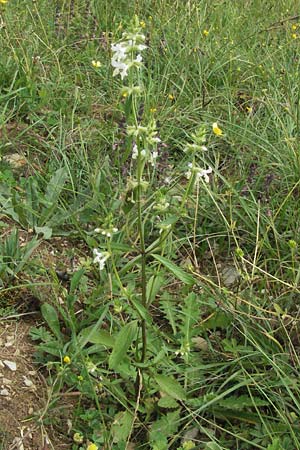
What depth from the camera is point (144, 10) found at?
3381 mm

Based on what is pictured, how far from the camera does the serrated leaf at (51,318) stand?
5.81ft

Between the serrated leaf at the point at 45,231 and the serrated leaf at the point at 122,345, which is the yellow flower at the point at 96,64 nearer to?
the serrated leaf at the point at 45,231

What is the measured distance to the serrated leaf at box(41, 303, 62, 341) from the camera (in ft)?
5.81

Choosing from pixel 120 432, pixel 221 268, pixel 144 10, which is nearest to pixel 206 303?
pixel 221 268

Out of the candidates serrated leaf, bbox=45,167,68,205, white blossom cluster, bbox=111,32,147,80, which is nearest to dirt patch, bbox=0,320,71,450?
serrated leaf, bbox=45,167,68,205

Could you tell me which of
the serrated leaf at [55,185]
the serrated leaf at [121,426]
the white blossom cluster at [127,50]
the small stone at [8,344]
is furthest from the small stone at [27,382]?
the white blossom cluster at [127,50]

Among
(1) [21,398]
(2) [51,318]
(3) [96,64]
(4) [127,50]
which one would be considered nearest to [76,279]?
(2) [51,318]

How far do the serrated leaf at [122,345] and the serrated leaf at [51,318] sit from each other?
0.33 meters

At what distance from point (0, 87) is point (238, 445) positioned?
1715mm

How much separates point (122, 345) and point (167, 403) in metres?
0.25

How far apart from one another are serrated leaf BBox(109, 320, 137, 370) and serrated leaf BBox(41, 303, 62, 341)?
331 mm

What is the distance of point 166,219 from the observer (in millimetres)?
1520

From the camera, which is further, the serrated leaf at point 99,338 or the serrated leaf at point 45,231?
the serrated leaf at point 45,231

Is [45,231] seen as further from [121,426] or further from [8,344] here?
[121,426]
